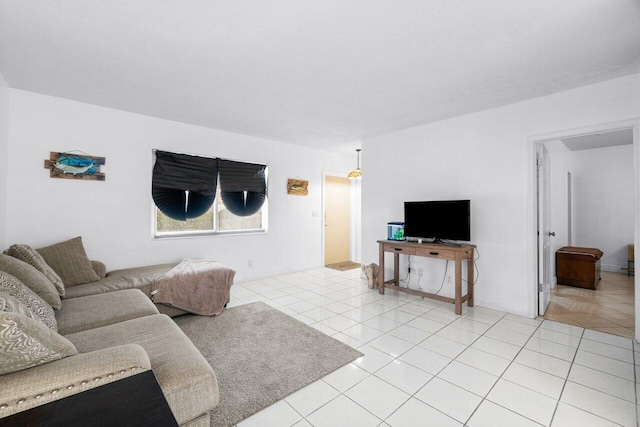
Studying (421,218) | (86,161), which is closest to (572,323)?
(421,218)

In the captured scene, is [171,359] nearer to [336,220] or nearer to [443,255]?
[443,255]

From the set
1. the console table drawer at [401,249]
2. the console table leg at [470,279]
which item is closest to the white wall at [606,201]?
the console table leg at [470,279]

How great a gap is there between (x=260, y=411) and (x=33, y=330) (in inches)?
49.7

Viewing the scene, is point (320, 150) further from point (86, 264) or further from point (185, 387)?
point (185, 387)

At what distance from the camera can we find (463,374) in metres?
2.17

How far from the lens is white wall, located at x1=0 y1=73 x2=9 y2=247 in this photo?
2838 millimetres

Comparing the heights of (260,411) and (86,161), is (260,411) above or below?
below

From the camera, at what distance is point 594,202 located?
5586mm

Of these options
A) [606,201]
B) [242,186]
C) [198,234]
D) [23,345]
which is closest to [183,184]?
[198,234]

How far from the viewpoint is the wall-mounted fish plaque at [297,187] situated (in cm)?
539

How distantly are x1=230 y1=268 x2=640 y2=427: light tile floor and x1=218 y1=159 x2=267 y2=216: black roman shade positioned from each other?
2.01 metres

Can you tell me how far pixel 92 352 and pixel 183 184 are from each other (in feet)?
10.6

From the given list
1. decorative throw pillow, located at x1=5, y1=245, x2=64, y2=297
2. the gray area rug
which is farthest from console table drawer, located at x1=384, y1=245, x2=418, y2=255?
decorative throw pillow, located at x1=5, y1=245, x2=64, y2=297

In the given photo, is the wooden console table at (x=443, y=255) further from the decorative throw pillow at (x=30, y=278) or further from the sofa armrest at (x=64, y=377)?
the decorative throw pillow at (x=30, y=278)
